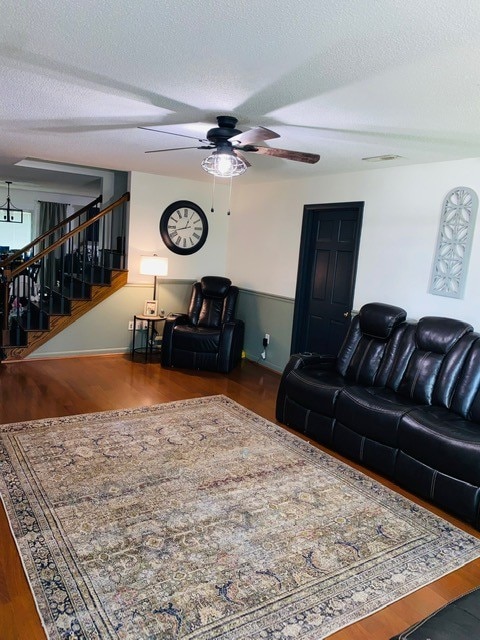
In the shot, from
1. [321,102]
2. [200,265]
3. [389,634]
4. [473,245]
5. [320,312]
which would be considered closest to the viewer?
[389,634]

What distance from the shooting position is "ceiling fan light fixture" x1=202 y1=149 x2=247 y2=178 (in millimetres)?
3123

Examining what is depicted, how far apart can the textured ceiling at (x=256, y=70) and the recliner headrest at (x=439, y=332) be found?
132cm

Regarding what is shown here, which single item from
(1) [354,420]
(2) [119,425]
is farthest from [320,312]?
(2) [119,425]

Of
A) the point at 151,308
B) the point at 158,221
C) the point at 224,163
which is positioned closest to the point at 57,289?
the point at 151,308

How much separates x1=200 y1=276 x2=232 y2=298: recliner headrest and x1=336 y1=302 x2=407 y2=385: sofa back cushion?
7.27 feet

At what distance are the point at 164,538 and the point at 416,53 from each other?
102 inches

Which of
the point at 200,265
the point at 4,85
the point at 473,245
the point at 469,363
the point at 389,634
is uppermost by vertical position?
the point at 4,85

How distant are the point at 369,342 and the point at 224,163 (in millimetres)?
2074

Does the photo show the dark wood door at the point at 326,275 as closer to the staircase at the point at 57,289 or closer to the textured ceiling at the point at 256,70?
the textured ceiling at the point at 256,70

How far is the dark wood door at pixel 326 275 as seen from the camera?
16.4ft

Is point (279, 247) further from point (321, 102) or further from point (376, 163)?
point (321, 102)

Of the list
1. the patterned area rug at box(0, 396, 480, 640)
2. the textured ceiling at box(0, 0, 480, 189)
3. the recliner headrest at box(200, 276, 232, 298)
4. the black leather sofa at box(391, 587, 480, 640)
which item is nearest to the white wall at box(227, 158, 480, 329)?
the textured ceiling at box(0, 0, 480, 189)

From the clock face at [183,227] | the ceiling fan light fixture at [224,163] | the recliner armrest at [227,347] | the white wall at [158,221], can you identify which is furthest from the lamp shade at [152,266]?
the ceiling fan light fixture at [224,163]

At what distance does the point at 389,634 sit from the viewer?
1.93 metres
